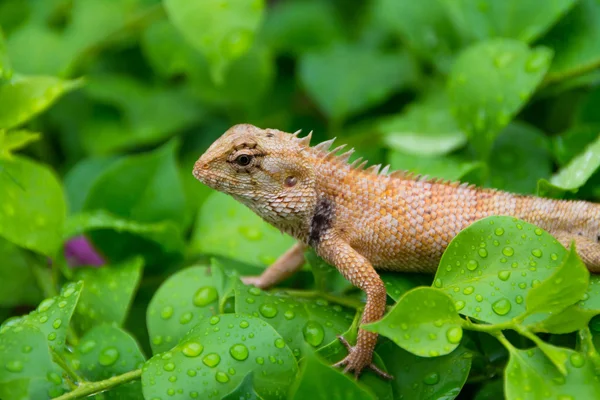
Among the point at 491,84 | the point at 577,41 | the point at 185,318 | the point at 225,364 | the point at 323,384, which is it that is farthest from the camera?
the point at 577,41

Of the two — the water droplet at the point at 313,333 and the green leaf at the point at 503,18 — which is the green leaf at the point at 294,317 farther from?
the green leaf at the point at 503,18

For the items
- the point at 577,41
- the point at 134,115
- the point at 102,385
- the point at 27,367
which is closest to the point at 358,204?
the point at 102,385

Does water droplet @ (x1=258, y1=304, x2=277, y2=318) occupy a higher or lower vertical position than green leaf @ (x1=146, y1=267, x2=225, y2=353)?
higher

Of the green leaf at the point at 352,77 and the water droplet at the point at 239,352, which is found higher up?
the water droplet at the point at 239,352

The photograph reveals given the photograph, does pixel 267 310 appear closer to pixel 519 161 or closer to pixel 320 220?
pixel 320 220

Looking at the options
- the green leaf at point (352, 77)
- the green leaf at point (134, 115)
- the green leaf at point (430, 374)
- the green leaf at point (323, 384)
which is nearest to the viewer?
the green leaf at point (323, 384)

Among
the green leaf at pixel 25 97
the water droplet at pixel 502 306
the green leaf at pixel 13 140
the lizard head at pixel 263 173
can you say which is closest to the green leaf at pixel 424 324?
the water droplet at pixel 502 306

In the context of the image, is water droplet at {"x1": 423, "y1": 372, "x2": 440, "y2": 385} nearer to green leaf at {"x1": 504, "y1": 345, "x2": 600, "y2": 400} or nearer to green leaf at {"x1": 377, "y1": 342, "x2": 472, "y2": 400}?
green leaf at {"x1": 377, "y1": 342, "x2": 472, "y2": 400}

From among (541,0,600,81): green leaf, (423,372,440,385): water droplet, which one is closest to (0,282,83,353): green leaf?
(423,372,440,385): water droplet
